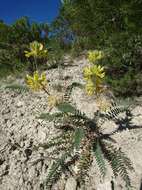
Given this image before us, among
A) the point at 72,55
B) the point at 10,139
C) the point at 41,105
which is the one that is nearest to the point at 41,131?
the point at 10,139

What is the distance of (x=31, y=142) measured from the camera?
14.7 ft

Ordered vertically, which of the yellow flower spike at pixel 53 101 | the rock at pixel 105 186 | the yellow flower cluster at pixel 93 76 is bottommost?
the rock at pixel 105 186

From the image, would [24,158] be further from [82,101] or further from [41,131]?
[82,101]

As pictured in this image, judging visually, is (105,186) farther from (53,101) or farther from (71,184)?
(53,101)

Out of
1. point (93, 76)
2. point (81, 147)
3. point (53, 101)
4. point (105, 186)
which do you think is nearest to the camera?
point (105, 186)

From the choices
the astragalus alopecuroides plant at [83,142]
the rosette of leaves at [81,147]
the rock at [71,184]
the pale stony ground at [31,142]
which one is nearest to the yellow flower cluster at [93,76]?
the astragalus alopecuroides plant at [83,142]

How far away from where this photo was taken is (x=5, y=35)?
26.0 feet

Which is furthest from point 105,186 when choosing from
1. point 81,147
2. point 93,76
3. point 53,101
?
point 53,101

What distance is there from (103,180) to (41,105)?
6.66 feet

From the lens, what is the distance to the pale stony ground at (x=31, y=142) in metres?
3.82

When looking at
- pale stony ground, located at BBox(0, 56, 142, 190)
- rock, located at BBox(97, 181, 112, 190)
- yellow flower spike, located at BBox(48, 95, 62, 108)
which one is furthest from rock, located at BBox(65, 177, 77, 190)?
yellow flower spike, located at BBox(48, 95, 62, 108)

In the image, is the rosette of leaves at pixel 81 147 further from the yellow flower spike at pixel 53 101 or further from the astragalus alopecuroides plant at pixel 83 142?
the yellow flower spike at pixel 53 101

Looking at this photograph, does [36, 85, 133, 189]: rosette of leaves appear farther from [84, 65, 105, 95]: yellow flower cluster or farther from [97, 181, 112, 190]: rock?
[84, 65, 105, 95]: yellow flower cluster

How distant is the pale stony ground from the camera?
12.5 ft
